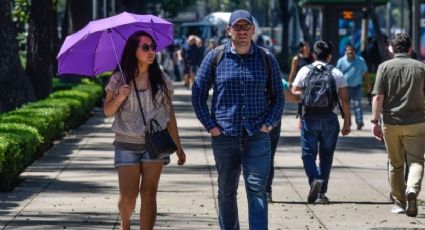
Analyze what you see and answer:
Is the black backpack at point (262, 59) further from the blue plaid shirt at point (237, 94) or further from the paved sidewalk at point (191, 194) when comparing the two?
the paved sidewalk at point (191, 194)

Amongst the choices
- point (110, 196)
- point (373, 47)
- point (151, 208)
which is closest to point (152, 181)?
point (151, 208)

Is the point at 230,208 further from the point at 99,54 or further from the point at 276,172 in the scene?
the point at 276,172

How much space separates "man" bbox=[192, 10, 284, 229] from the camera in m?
9.77

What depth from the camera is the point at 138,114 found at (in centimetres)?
982

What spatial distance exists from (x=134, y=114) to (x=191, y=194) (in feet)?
16.0

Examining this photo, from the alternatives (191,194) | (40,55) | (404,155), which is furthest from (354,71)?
(404,155)

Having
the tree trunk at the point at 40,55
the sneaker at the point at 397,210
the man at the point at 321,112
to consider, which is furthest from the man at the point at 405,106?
the tree trunk at the point at 40,55

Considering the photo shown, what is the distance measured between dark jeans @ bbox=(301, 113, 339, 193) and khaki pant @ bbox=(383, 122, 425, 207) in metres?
0.92

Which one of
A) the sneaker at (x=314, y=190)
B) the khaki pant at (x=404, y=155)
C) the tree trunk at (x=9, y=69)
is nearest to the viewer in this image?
the khaki pant at (x=404, y=155)

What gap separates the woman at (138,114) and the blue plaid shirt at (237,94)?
0.96ft

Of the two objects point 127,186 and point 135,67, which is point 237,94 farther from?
point 127,186

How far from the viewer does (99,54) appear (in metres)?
10.6

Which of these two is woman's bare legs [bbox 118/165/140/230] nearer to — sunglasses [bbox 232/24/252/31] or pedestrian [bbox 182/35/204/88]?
sunglasses [bbox 232/24/252/31]

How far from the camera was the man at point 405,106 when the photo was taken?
41.8 ft
